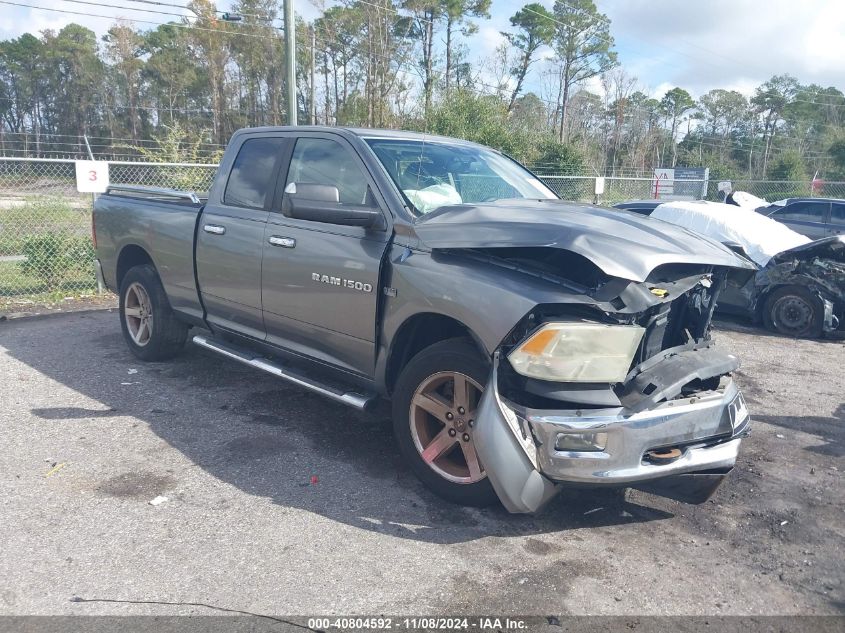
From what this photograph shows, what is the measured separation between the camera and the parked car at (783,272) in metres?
8.19

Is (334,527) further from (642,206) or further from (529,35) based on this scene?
(529,35)

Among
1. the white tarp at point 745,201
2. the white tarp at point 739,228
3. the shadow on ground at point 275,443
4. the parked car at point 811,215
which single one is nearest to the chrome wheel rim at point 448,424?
the shadow on ground at point 275,443

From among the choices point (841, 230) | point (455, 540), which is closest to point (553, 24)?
point (841, 230)

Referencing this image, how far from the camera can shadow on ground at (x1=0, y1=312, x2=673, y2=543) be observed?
3643mm

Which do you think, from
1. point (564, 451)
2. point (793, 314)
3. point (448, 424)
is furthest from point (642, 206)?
point (564, 451)

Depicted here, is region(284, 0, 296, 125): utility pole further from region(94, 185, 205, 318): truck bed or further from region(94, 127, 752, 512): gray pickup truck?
region(94, 127, 752, 512): gray pickup truck

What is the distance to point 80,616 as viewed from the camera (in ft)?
9.04

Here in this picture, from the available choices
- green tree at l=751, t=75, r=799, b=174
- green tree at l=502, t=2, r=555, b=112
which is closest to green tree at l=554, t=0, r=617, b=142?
green tree at l=502, t=2, r=555, b=112

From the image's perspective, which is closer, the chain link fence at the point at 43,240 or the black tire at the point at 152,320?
the black tire at the point at 152,320

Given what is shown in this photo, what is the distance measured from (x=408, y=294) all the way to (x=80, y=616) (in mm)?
2117

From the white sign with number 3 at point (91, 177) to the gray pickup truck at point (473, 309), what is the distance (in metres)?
4.29

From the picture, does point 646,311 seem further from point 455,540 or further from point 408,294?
point 455,540

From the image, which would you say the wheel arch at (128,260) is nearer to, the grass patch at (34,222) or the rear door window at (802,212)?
the grass patch at (34,222)

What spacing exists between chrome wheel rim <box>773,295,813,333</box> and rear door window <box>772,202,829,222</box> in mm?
6064
